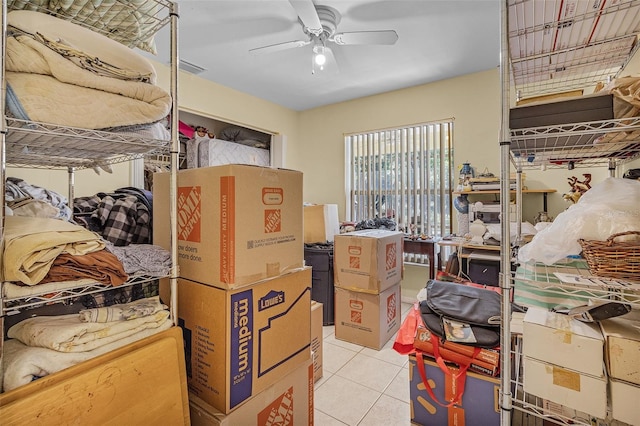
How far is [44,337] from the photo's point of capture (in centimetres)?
82

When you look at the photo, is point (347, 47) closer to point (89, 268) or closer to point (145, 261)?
point (145, 261)

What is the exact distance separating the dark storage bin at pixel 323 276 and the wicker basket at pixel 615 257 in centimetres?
218

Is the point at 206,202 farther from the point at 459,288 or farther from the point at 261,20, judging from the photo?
the point at 261,20

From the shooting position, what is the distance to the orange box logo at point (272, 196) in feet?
3.83

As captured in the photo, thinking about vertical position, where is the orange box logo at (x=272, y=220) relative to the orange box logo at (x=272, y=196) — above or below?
below

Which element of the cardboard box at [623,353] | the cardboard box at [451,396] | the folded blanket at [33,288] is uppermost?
the folded blanket at [33,288]

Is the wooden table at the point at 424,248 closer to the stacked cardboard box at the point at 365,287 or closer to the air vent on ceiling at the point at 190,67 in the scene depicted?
the stacked cardboard box at the point at 365,287

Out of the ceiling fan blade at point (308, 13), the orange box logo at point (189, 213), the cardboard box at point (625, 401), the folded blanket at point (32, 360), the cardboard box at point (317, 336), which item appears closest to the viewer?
the folded blanket at point (32, 360)

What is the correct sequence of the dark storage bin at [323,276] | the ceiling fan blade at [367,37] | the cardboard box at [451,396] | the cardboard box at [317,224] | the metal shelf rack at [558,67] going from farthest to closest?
the cardboard box at [317,224]
the dark storage bin at [323,276]
the ceiling fan blade at [367,37]
the cardboard box at [451,396]
the metal shelf rack at [558,67]

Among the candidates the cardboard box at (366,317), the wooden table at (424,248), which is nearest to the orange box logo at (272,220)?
the cardboard box at (366,317)

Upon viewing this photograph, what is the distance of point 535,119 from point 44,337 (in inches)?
63.6

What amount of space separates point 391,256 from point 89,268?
2.25 meters

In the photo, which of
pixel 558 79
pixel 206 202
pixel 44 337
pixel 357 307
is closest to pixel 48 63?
pixel 206 202

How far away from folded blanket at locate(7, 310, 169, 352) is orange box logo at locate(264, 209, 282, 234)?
19.9 inches
